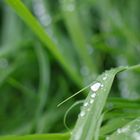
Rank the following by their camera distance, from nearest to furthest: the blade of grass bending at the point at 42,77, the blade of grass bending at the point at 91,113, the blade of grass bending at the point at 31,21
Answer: the blade of grass bending at the point at 91,113, the blade of grass bending at the point at 31,21, the blade of grass bending at the point at 42,77

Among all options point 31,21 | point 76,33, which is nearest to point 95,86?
point 31,21

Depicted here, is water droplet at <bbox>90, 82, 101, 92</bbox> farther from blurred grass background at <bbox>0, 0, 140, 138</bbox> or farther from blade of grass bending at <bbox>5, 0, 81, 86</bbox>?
blurred grass background at <bbox>0, 0, 140, 138</bbox>

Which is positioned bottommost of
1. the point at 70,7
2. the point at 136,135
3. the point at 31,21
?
the point at 136,135

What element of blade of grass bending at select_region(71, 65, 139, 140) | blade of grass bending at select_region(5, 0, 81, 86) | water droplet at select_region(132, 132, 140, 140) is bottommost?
water droplet at select_region(132, 132, 140, 140)

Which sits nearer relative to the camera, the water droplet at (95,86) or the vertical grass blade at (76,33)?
the water droplet at (95,86)

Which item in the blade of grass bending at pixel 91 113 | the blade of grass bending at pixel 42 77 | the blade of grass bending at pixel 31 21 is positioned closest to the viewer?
the blade of grass bending at pixel 91 113

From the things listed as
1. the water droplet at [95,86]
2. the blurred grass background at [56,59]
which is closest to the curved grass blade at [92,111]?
the water droplet at [95,86]

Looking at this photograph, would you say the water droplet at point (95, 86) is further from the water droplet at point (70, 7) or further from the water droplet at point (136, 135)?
the water droplet at point (70, 7)

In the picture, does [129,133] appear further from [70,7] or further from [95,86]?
[70,7]

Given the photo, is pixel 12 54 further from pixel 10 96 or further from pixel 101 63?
pixel 101 63

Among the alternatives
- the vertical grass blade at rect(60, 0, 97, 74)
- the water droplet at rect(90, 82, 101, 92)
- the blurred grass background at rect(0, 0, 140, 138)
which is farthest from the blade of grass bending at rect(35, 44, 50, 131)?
the water droplet at rect(90, 82, 101, 92)
